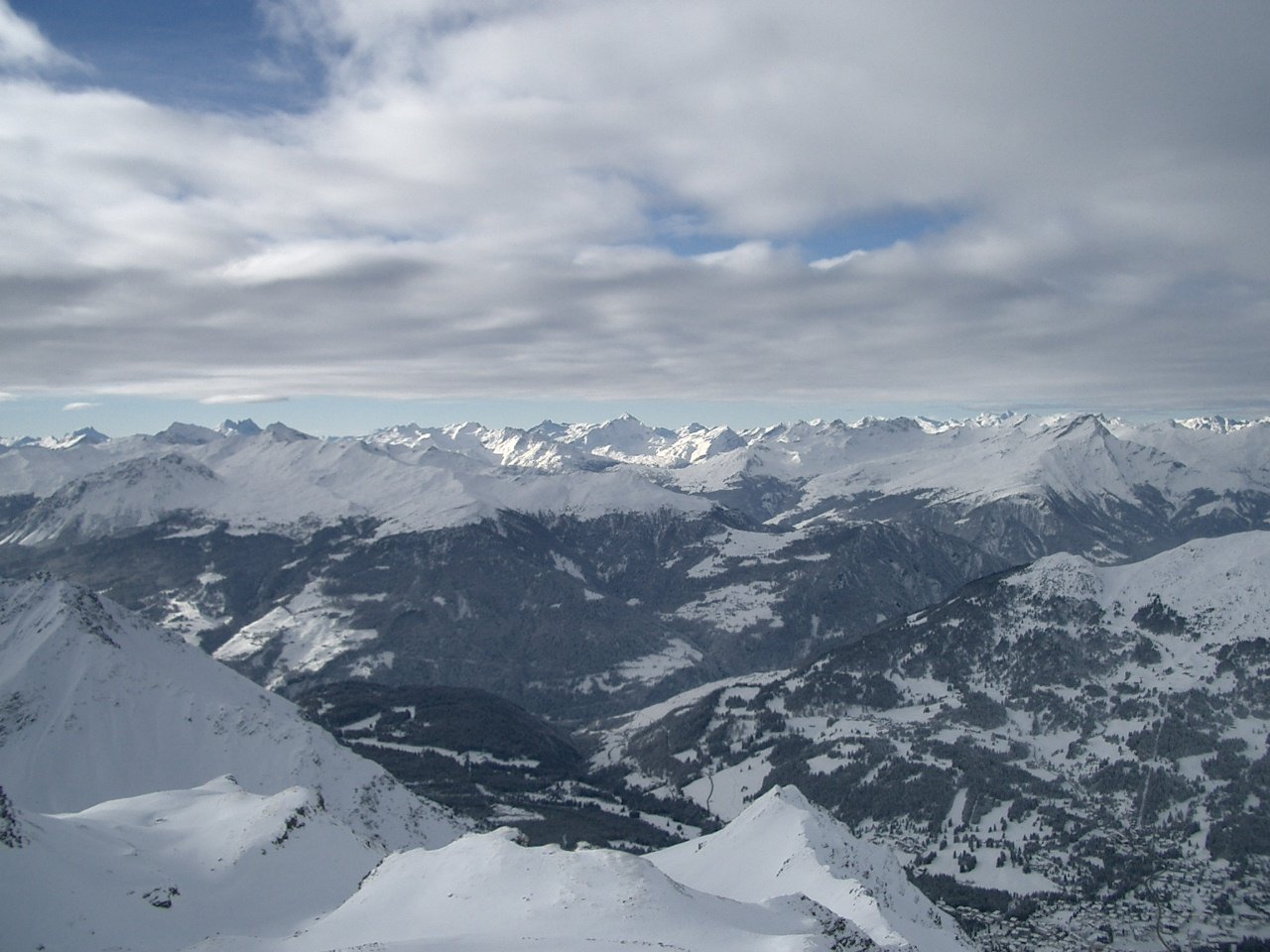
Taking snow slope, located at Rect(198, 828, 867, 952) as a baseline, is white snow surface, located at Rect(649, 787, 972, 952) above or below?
below

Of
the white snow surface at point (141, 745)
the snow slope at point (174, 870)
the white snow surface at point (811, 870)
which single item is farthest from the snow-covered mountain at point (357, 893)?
the white snow surface at point (141, 745)

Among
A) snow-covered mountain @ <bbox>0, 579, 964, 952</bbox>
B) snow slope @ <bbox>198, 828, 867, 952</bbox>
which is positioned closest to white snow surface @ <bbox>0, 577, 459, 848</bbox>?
snow-covered mountain @ <bbox>0, 579, 964, 952</bbox>

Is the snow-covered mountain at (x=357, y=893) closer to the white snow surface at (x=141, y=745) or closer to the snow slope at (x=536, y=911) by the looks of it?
the snow slope at (x=536, y=911)

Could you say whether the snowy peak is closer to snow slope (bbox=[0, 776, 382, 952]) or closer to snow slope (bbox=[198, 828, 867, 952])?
snow slope (bbox=[198, 828, 867, 952])

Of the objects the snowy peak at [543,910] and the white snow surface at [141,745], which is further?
the white snow surface at [141,745]

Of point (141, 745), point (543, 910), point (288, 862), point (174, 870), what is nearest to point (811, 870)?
point (543, 910)
